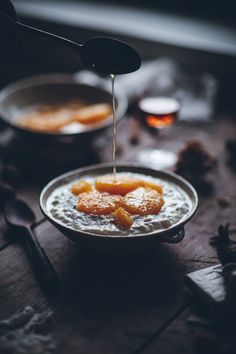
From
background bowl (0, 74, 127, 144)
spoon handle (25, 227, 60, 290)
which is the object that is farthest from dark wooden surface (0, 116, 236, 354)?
background bowl (0, 74, 127, 144)

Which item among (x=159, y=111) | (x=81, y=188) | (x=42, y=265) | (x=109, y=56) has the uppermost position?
(x=109, y=56)

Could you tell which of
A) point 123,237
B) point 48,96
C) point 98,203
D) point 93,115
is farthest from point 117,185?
point 48,96

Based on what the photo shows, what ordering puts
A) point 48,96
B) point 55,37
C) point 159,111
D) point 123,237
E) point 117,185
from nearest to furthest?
1. point 123,237
2. point 55,37
3. point 117,185
4. point 159,111
5. point 48,96

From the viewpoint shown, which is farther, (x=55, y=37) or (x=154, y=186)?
(x=154, y=186)

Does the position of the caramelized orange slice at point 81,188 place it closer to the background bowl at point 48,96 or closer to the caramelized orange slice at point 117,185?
the caramelized orange slice at point 117,185

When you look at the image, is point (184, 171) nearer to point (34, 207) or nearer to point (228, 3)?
point (34, 207)

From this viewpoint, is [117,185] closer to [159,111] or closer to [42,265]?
[42,265]
